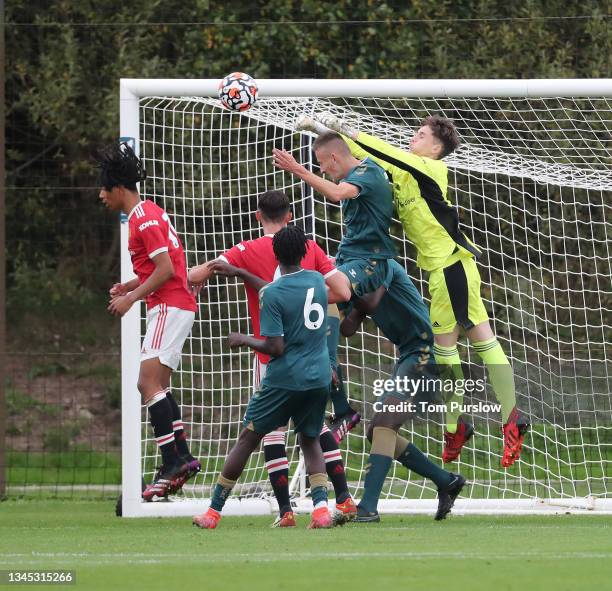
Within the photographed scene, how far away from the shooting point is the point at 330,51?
14.5m

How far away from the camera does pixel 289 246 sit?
23.7 feet

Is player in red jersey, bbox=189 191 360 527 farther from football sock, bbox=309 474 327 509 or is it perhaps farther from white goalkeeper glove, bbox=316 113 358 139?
white goalkeeper glove, bbox=316 113 358 139

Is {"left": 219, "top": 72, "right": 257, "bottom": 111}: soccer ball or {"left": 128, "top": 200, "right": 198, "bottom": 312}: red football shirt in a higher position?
{"left": 219, "top": 72, "right": 257, "bottom": 111}: soccer ball

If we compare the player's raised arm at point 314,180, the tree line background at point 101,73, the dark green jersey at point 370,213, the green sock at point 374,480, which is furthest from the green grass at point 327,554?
the tree line background at point 101,73

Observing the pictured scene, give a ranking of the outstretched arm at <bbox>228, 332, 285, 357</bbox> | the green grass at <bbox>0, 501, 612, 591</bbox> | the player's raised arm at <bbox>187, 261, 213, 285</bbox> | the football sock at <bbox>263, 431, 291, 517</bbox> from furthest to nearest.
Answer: the player's raised arm at <bbox>187, 261, 213, 285</bbox>, the football sock at <bbox>263, 431, 291, 517</bbox>, the outstretched arm at <bbox>228, 332, 285, 357</bbox>, the green grass at <bbox>0, 501, 612, 591</bbox>

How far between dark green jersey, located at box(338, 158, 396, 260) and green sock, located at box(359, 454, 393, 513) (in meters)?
1.29

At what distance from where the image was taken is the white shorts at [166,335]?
8344mm

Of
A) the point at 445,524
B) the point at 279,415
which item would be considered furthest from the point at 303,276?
the point at 445,524

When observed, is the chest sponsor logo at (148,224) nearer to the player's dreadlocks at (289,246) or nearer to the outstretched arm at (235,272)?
the outstretched arm at (235,272)

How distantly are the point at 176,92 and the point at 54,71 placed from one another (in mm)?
6954

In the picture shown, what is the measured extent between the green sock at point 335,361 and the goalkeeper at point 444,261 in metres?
0.64

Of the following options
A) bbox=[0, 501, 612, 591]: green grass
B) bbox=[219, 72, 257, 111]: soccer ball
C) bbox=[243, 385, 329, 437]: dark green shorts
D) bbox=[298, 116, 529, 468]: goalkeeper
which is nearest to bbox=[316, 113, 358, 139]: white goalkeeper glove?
bbox=[298, 116, 529, 468]: goalkeeper

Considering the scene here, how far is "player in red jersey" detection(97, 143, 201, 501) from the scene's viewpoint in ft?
26.9

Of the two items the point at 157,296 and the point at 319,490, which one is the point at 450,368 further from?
the point at 157,296
